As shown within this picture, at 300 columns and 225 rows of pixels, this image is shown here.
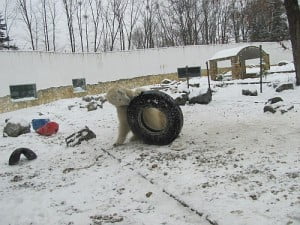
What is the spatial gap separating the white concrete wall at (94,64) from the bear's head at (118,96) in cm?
1304

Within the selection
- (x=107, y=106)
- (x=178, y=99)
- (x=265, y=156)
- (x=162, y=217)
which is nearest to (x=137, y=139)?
(x=265, y=156)

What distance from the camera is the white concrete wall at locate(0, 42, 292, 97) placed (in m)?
19.4

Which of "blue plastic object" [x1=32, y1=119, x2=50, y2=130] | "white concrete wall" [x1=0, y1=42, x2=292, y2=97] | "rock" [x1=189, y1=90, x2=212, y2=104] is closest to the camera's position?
"blue plastic object" [x1=32, y1=119, x2=50, y2=130]

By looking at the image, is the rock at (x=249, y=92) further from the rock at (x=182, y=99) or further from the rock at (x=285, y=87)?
the rock at (x=182, y=99)

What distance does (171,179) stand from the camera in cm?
431

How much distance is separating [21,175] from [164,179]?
218 cm

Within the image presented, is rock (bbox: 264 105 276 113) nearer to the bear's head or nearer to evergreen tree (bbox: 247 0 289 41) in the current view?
the bear's head

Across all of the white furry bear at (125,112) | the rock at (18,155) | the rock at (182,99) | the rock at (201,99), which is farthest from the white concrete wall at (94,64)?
the white furry bear at (125,112)

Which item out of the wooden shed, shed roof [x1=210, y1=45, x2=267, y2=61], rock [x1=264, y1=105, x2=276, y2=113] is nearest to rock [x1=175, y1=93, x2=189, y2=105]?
rock [x1=264, y1=105, x2=276, y2=113]

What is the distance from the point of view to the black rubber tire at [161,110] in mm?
→ 6027

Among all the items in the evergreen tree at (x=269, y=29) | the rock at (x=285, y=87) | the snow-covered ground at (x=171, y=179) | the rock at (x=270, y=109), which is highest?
the evergreen tree at (x=269, y=29)

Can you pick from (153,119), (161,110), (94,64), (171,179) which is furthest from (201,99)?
(94,64)

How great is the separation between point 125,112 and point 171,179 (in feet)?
8.05

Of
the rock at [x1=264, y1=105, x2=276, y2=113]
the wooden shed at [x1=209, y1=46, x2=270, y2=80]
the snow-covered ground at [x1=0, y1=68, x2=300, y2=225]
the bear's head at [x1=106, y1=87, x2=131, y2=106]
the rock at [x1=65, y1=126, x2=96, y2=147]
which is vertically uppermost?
the wooden shed at [x1=209, y1=46, x2=270, y2=80]
